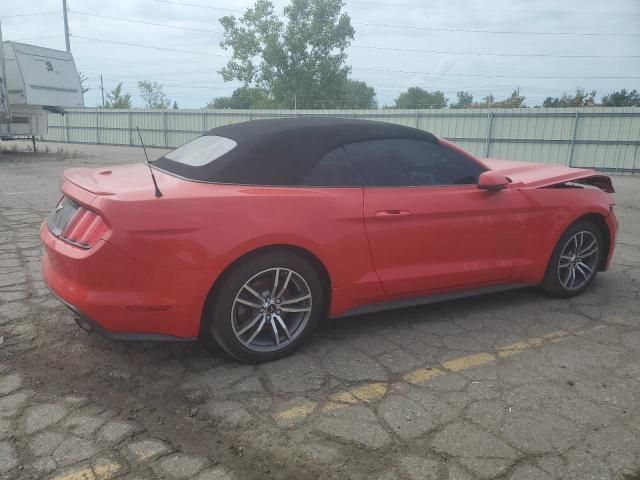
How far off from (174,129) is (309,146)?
25.2 meters

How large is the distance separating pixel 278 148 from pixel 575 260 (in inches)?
109

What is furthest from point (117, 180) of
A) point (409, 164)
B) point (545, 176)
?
point (545, 176)

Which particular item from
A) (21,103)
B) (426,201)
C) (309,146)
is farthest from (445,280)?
(21,103)

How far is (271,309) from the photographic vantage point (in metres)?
3.19

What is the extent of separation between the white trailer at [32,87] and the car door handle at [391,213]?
50.0 feet

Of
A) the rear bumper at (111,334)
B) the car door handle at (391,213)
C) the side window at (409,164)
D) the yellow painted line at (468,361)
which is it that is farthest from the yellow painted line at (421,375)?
the rear bumper at (111,334)

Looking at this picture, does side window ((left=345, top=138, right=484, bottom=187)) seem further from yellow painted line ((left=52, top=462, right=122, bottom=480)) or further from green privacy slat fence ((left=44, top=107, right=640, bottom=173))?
green privacy slat fence ((left=44, top=107, right=640, bottom=173))

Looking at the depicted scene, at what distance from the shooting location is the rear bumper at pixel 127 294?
279 centimetres

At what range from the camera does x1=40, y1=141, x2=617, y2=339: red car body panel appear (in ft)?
9.24

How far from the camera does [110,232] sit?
2766mm

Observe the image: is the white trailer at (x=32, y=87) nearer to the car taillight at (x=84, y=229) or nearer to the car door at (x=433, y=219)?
the car taillight at (x=84, y=229)

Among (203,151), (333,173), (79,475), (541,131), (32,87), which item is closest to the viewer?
(79,475)

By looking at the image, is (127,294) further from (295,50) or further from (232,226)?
(295,50)

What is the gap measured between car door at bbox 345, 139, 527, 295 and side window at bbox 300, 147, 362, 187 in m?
0.07
